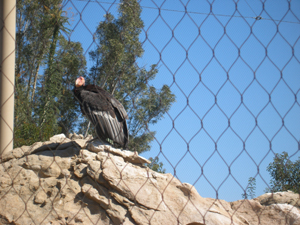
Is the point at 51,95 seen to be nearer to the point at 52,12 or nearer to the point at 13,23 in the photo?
the point at 52,12

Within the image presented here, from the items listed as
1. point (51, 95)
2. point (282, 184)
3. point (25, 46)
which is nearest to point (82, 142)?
point (282, 184)

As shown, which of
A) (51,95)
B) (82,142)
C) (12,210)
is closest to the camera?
(12,210)

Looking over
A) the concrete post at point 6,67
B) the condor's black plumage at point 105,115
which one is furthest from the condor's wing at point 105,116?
the concrete post at point 6,67

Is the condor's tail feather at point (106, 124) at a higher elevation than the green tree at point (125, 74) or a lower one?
lower

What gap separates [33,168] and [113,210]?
1.10 m

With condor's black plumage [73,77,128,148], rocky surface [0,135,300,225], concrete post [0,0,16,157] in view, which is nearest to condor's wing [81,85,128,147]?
condor's black plumage [73,77,128,148]

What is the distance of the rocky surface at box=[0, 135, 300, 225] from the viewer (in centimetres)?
310

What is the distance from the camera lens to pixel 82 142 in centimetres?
412

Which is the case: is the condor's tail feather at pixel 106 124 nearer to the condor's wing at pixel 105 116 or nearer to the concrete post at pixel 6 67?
the condor's wing at pixel 105 116

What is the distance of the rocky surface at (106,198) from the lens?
310 centimetres

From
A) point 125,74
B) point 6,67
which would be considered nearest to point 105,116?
point 6,67

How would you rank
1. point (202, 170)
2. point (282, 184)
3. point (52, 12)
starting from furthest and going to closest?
point (52, 12) < point (282, 184) < point (202, 170)

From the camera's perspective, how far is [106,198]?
3.20 metres

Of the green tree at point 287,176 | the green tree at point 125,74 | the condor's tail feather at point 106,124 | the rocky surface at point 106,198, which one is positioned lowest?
the rocky surface at point 106,198
